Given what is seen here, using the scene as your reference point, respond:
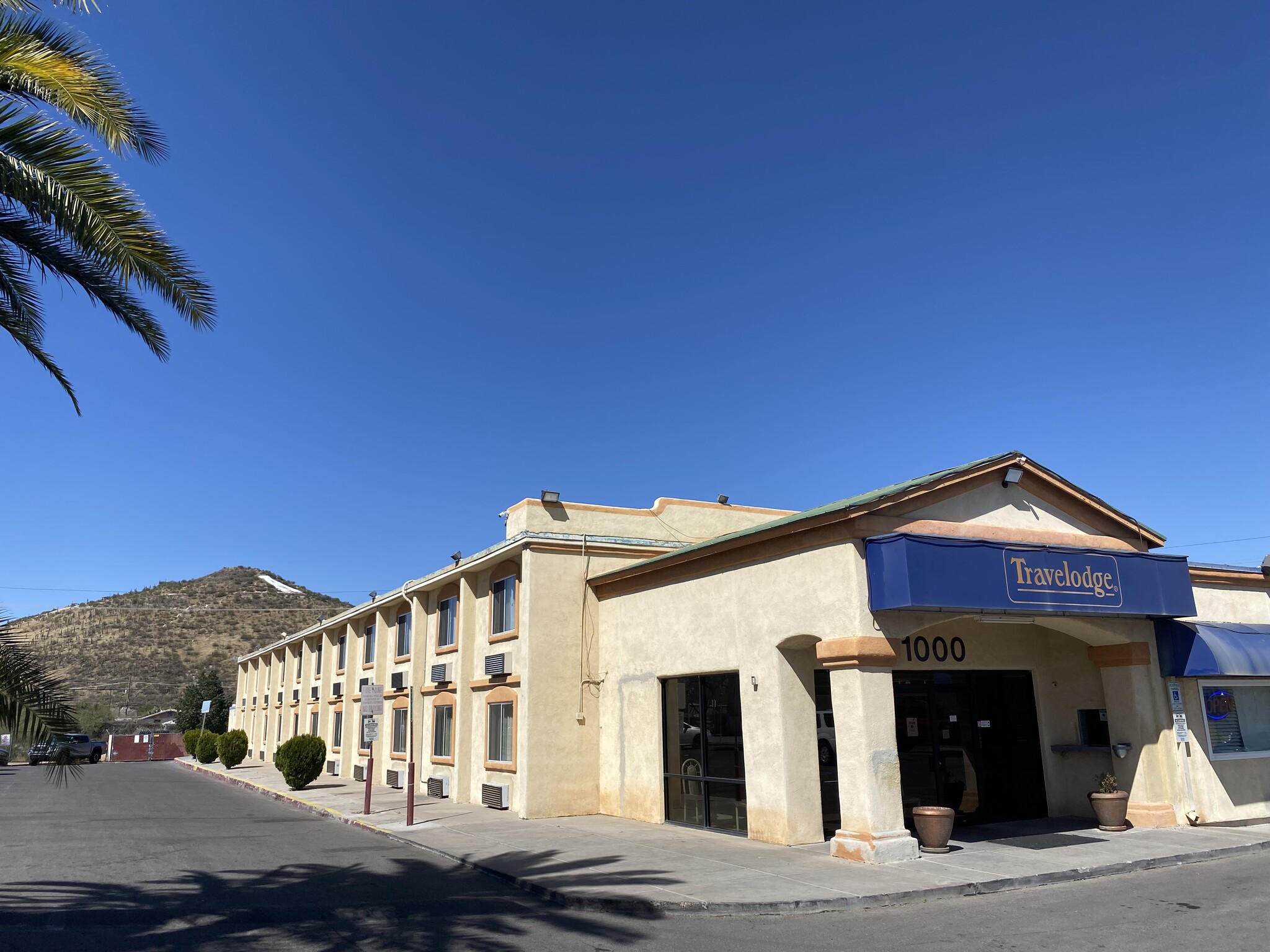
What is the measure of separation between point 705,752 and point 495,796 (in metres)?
6.17

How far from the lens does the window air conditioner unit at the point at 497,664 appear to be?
20188 mm

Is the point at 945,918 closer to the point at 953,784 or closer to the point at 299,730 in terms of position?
the point at 953,784

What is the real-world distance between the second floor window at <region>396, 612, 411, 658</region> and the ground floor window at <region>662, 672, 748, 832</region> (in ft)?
42.2

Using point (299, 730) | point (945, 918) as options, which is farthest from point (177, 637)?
point (945, 918)

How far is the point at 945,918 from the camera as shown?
9203mm

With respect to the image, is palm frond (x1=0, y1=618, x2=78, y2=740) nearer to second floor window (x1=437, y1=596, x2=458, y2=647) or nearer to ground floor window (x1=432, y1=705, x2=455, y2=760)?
ground floor window (x1=432, y1=705, x2=455, y2=760)

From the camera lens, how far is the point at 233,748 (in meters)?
36.9

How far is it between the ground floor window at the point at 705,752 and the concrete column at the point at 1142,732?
21.3ft

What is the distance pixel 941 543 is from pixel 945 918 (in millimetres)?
5266

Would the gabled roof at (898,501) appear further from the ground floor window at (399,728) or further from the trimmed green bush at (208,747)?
the trimmed green bush at (208,747)

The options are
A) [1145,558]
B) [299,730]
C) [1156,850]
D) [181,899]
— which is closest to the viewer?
[181,899]

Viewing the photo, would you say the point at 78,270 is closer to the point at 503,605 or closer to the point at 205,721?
the point at 503,605

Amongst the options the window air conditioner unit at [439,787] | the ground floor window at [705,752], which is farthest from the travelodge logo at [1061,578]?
the window air conditioner unit at [439,787]

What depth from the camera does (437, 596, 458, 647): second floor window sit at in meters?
24.4
